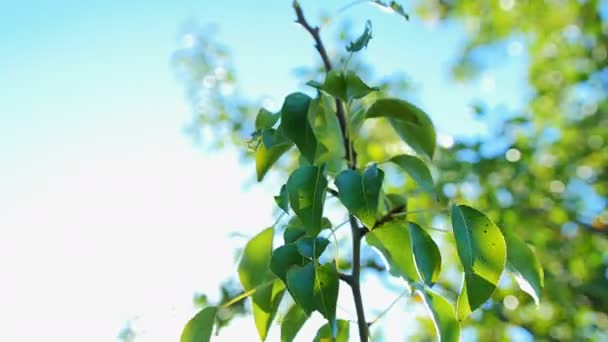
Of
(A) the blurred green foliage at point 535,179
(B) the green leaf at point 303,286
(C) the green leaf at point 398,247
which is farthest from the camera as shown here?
(A) the blurred green foliage at point 535,179

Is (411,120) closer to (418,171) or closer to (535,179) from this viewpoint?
A: (418,171)

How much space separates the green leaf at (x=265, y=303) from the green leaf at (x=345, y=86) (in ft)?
0.59

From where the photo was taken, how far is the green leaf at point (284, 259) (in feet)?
1.85

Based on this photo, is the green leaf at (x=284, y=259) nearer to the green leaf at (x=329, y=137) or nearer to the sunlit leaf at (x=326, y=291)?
the sunlit leaf at (x=326, y=291)

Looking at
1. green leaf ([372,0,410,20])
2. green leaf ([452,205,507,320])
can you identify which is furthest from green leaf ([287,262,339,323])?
green leaf ([372,0,410,20])

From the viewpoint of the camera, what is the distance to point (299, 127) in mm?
603

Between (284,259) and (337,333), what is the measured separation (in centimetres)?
13

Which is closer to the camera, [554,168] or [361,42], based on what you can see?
[361,42]

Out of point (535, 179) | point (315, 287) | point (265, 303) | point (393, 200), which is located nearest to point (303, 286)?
point (315, 287)

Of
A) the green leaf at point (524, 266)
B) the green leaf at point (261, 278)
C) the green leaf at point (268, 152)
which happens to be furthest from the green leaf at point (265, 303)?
the green leaf at point (524, 266)

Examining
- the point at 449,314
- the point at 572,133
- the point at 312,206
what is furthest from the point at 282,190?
the point at 572,133

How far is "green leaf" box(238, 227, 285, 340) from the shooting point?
642mm

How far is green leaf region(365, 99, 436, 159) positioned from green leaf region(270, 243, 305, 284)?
17 cm

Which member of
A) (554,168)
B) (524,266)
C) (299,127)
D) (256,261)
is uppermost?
(299,127)
